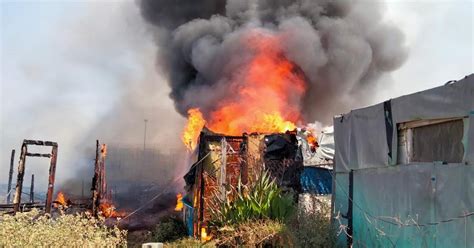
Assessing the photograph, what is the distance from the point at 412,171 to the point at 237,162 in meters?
8.12

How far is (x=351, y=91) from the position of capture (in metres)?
28.0

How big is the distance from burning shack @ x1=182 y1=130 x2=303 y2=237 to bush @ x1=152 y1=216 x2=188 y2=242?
113 centimetres

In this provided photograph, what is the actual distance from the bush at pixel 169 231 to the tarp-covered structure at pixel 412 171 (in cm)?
915

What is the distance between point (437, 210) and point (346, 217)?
2.99 m

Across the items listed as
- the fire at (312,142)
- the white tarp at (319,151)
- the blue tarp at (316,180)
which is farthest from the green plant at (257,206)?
the fire at (312,142)

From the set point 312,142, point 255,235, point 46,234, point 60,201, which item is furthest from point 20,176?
point 312,142

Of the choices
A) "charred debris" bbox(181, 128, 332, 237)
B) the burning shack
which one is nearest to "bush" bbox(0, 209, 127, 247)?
"charred debris" bbox(181, 128, 332, 237)

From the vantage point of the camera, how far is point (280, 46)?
Answer: 78.7 ft

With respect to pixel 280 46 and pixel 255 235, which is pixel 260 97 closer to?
pixel 280 46

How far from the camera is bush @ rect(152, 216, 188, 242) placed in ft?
53.7

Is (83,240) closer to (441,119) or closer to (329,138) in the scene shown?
(441,119)

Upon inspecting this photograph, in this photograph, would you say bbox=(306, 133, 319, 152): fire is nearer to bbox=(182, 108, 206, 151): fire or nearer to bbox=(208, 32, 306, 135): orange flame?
bbox=(208, 32, 306, 135): orange flame

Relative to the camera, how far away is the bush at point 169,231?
16359mm

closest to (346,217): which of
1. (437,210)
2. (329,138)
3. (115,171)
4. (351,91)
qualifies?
(437,210)
